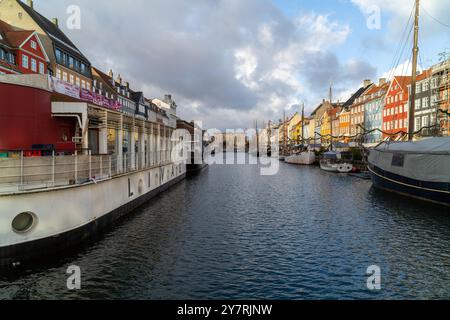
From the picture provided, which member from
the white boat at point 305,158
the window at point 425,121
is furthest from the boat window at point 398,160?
the white boat at point 305,158

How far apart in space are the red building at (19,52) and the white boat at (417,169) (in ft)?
153

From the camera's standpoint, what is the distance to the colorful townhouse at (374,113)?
287 feet

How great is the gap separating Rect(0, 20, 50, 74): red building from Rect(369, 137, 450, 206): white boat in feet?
153

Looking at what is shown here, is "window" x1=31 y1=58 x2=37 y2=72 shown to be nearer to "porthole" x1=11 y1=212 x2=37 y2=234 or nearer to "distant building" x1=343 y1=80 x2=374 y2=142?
"porthole" x1=11 y1=212 x2=37 y2=234

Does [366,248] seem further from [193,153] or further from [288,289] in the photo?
[193,153]

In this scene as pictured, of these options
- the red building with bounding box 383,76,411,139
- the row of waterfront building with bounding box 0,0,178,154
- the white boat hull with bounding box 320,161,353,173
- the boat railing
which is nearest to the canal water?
the boat railing

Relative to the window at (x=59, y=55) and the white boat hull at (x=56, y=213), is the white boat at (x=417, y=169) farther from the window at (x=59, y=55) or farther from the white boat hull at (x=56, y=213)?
the window at (x=59, y=55)

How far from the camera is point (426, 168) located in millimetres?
28312

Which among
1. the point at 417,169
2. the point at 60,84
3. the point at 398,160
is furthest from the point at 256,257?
the point at 398,160

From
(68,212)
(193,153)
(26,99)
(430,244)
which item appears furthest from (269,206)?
(193,153)
